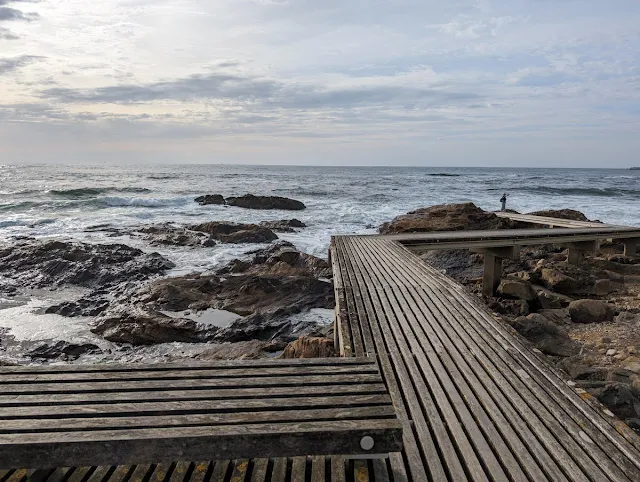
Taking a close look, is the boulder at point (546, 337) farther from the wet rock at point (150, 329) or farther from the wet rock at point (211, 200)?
the wet rock at point (211, 200)

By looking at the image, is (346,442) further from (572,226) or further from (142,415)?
(572,226)

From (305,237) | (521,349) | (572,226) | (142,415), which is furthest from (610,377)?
(305,237)

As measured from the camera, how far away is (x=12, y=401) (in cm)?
290

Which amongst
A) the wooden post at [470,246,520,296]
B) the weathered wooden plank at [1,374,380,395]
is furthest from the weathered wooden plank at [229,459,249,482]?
the wooden post at [470,246,520,296]

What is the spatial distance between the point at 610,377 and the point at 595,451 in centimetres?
323

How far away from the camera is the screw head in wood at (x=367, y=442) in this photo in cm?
264

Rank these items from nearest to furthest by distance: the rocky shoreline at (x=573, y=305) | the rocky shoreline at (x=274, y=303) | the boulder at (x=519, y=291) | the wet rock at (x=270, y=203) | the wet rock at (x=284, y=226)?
the rocky shoreline at (x=573, y=305)
the rocky shoreline at (x=274, y=303)
the boulder at (x=519, y=291)
the wet rock at (x=284, y=226)
the wet rock at (x=270, y=203)

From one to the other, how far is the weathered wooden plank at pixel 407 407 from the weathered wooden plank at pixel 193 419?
567 mm

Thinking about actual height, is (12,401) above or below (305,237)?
above

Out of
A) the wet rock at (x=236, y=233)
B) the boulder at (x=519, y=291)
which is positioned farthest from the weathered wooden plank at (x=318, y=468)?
the wet rock at (x=236, y=233)

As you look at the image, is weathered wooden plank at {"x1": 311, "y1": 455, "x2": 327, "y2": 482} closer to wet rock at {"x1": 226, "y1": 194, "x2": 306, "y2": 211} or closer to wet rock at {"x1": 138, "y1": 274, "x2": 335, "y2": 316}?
wet rock at {"x1": 138, "y1": 274, "x2": 335, "y2": 316}

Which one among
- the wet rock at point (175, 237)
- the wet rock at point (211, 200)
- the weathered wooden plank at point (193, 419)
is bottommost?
the wet rock at point (175, 237)

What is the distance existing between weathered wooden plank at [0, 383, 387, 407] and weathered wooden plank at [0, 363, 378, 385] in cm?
20

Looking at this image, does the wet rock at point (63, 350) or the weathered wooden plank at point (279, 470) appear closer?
the weathered wooden plank at point (279, 470)
